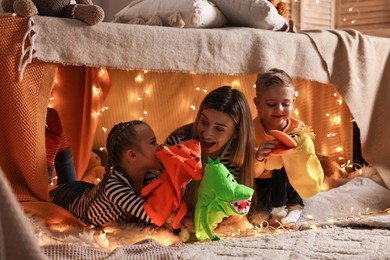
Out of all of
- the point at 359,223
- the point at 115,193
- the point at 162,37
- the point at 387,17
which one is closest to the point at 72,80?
the point at 162,37

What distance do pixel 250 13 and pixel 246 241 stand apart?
78cm

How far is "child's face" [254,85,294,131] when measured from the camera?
5.97ft

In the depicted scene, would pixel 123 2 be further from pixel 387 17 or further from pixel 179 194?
pixel 179 194

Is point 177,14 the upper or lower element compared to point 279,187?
upper

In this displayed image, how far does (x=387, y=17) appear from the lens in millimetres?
3041

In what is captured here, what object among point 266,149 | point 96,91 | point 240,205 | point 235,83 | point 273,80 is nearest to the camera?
point 240,205

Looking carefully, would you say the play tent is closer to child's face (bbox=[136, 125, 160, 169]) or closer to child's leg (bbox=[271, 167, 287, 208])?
child's face (bbox=[136, 125, 160, 169])

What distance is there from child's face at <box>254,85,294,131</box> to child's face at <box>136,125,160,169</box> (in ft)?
1.20

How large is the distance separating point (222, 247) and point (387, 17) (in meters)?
2.01

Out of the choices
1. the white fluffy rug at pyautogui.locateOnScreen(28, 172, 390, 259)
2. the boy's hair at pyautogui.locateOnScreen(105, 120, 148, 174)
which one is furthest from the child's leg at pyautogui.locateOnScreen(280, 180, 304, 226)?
the boy's hair at pyautogui.locateOnScreen(105, 120, 148, 174)

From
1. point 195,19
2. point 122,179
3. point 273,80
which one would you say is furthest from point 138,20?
point 122,179

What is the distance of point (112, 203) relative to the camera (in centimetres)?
160

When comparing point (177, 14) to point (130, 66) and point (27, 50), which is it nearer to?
point (130, 66)

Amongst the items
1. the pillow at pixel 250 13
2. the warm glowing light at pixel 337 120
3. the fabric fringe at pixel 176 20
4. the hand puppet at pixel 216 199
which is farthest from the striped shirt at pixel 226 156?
the warm glowing light at pixel 337 120
